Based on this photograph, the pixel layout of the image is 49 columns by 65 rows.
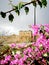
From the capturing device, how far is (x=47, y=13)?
3.79m

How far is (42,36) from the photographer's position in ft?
5.37

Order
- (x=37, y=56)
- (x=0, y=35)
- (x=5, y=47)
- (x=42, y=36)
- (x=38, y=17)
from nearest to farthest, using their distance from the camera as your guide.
→ 1. (x=42, y=36)
2. (x=37, y=56)
3. (x=5, y=47)
4. (x=0, y=35)
5. (x=38, y=17)

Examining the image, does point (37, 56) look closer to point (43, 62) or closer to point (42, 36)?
point (43, 62)

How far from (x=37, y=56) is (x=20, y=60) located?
0.16m

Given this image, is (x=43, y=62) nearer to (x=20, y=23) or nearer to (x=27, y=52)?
(x=27, y=52)

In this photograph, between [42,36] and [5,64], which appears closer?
[42,36]

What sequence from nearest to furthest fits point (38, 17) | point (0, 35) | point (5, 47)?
point (5, 47) < point (0, 35) < point (38, 17)

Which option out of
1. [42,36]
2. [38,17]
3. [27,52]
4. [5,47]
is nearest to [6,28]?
[38,17]

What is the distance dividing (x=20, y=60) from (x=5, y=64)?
1.24ft

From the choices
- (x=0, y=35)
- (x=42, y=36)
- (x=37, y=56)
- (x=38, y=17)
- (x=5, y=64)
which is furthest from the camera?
(x=38, y=17)

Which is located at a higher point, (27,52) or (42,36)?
(42,36)

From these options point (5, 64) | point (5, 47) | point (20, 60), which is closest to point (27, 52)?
point (20, 60)

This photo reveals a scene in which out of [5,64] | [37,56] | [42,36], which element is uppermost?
[42,36]

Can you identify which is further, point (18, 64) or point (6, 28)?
point (6, 28)
